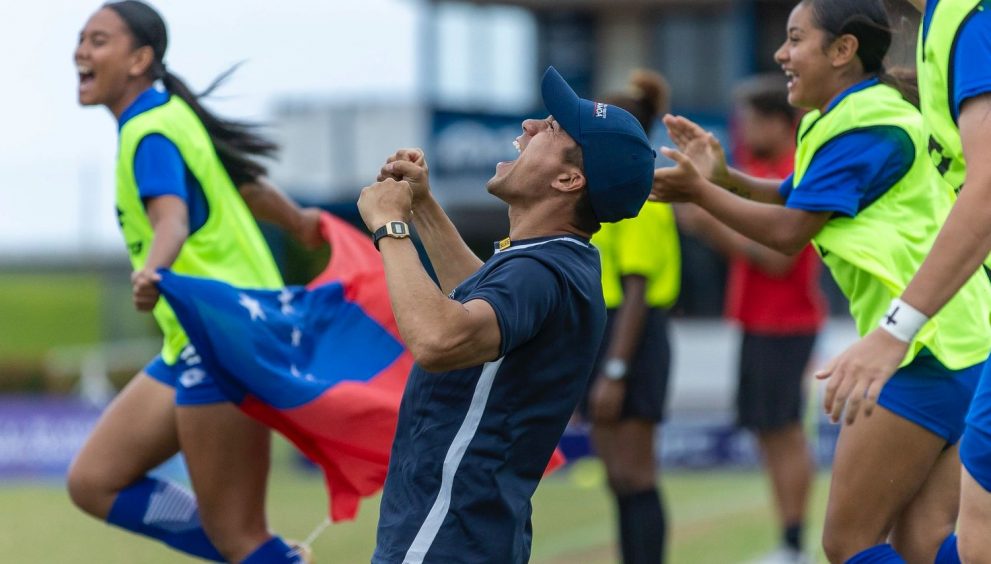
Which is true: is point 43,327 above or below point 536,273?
below

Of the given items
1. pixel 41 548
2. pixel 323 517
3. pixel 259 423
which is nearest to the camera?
pixel 259 423

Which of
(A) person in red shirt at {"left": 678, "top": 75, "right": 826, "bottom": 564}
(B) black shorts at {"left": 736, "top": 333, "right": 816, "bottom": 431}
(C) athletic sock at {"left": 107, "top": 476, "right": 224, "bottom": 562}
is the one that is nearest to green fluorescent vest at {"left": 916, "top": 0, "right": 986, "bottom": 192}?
(C) athletic sock at {"left": 107, "top": 476, "right": 224, "bottom": 562}

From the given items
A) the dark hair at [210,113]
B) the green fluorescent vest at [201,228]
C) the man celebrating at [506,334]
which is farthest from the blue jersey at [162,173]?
the man celebrating at [506,334]

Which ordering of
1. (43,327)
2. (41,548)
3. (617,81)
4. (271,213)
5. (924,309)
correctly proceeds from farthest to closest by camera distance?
1. (617,81)
2. (43,327)
3. (41,548)
4. (271,213)
5. (924,309)

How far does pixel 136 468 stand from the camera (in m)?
5.41

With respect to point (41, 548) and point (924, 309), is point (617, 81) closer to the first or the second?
point (41, 548)

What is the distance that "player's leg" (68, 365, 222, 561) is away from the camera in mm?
5383

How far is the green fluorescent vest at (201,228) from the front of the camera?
5.36 m

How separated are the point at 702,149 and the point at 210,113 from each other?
1.98 m

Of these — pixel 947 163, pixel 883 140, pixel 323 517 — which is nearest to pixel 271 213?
pixel 883 140

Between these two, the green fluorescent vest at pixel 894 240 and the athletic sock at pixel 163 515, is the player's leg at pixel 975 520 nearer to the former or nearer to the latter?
the green fluorescent vest at pixel 894 240

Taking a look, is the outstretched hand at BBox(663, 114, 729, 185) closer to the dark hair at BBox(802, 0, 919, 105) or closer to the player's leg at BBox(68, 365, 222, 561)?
the dark hair at BBox(802, 0, 919, 105)

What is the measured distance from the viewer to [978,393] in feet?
11.6

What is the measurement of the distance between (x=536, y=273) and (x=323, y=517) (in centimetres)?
733
